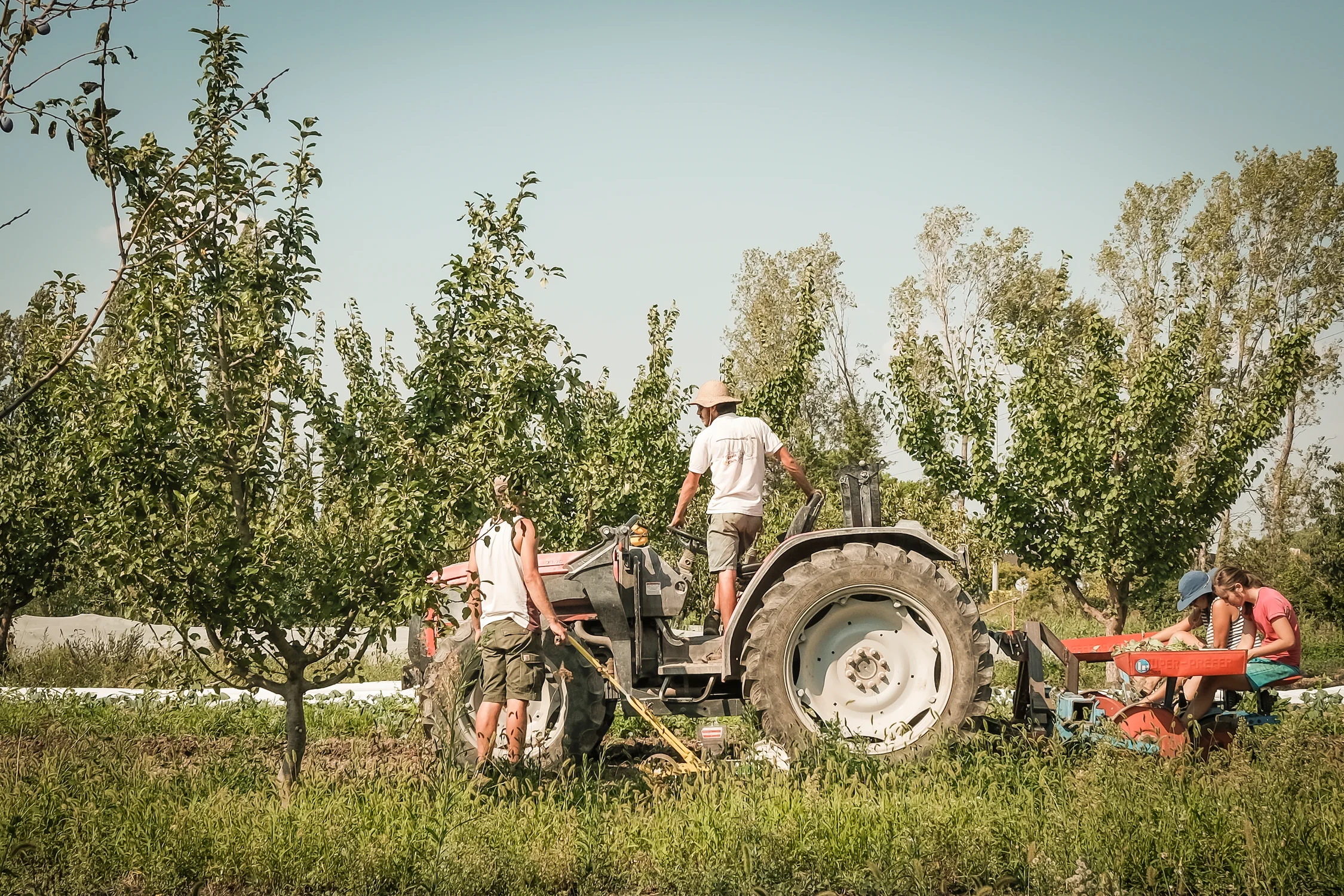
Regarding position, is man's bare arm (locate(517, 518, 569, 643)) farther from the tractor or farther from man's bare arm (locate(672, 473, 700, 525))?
man's bare arm (locate(672, 473, 700, 525))

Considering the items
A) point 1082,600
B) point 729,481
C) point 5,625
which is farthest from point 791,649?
point 5,625

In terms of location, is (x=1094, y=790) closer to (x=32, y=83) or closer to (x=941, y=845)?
(x=941, y=845)

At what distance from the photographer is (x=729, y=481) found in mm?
6438

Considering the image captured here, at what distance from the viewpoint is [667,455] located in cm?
1270

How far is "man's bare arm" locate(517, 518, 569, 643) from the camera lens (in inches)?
223

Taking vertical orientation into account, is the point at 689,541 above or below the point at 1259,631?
above

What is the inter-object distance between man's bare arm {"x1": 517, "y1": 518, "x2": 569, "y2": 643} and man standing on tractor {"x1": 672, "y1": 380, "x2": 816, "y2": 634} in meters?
0.96

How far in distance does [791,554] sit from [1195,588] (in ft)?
9.17

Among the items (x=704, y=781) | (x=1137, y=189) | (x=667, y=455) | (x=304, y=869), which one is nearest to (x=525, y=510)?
(x=704, y=781)

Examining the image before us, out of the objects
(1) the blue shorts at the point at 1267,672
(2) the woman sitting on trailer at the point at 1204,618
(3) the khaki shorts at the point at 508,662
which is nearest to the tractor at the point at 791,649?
(3) the khaki shorts at the point at 508,662

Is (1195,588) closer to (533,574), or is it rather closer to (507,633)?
(533,574)

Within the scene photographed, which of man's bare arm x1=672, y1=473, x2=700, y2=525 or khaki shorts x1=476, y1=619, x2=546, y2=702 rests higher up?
man's bare arm x1=672, y1=473, x2=700, y2=525

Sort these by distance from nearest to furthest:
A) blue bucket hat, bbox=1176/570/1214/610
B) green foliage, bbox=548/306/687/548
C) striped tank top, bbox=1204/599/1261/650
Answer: striped tank top, bbox=1204/599/1261/650 → blue bucket hat, bbox=1176/570/1214/610 → green foliage, bbox=548/306/687/548

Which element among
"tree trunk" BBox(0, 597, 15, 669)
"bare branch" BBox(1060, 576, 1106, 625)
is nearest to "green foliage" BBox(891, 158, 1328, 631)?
"bare branch" BBox(1060, 576, 1106, 625)
